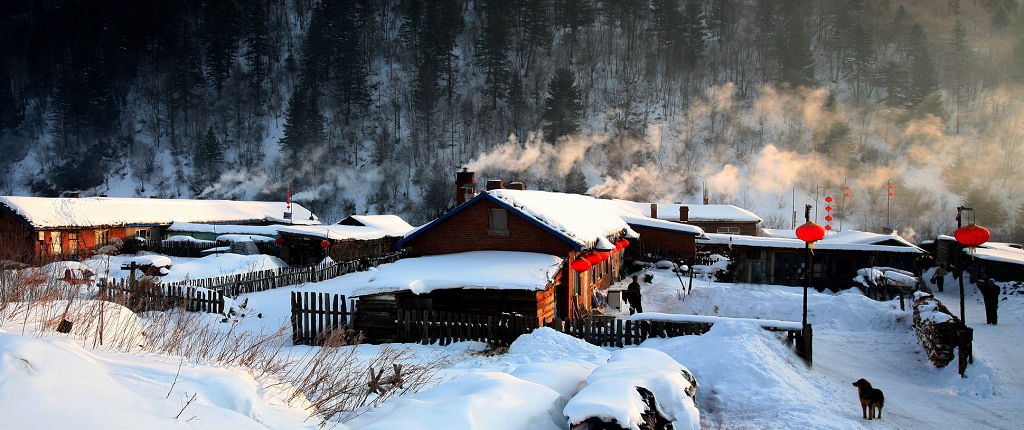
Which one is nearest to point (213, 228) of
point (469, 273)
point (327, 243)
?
point (327, 243)

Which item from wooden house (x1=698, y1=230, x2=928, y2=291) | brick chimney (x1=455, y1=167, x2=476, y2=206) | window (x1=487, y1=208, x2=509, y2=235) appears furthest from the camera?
wooden house (x1=698, y1=230, x2=928, y2=291)

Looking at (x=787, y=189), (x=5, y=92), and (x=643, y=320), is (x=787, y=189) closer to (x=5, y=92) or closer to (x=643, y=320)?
(x=643, y=320)

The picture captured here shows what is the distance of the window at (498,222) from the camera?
72.3 ft

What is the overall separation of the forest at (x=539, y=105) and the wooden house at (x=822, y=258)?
1414 inches

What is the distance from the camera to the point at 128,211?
4309 centimetres

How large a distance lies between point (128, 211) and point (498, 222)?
1407 inches

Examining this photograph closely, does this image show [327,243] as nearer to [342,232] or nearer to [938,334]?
[342,232]

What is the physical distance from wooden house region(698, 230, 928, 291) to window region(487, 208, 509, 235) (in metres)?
17.8

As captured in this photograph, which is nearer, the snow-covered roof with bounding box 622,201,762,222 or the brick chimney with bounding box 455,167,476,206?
the brick chimney with bounding box 455,167,476,206

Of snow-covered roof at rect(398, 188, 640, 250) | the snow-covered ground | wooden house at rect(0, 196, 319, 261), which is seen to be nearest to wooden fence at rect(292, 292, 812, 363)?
the snow-covered ground

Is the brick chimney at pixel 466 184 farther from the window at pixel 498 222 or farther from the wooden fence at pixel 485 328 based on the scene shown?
the wooden fence at pixel 485 328

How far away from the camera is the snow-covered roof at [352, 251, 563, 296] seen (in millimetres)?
16661

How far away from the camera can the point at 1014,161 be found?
239 ft

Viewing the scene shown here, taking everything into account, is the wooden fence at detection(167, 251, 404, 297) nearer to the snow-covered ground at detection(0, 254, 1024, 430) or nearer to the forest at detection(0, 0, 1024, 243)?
the snow-covered ground at detection(0, 254, 1024, 430)
